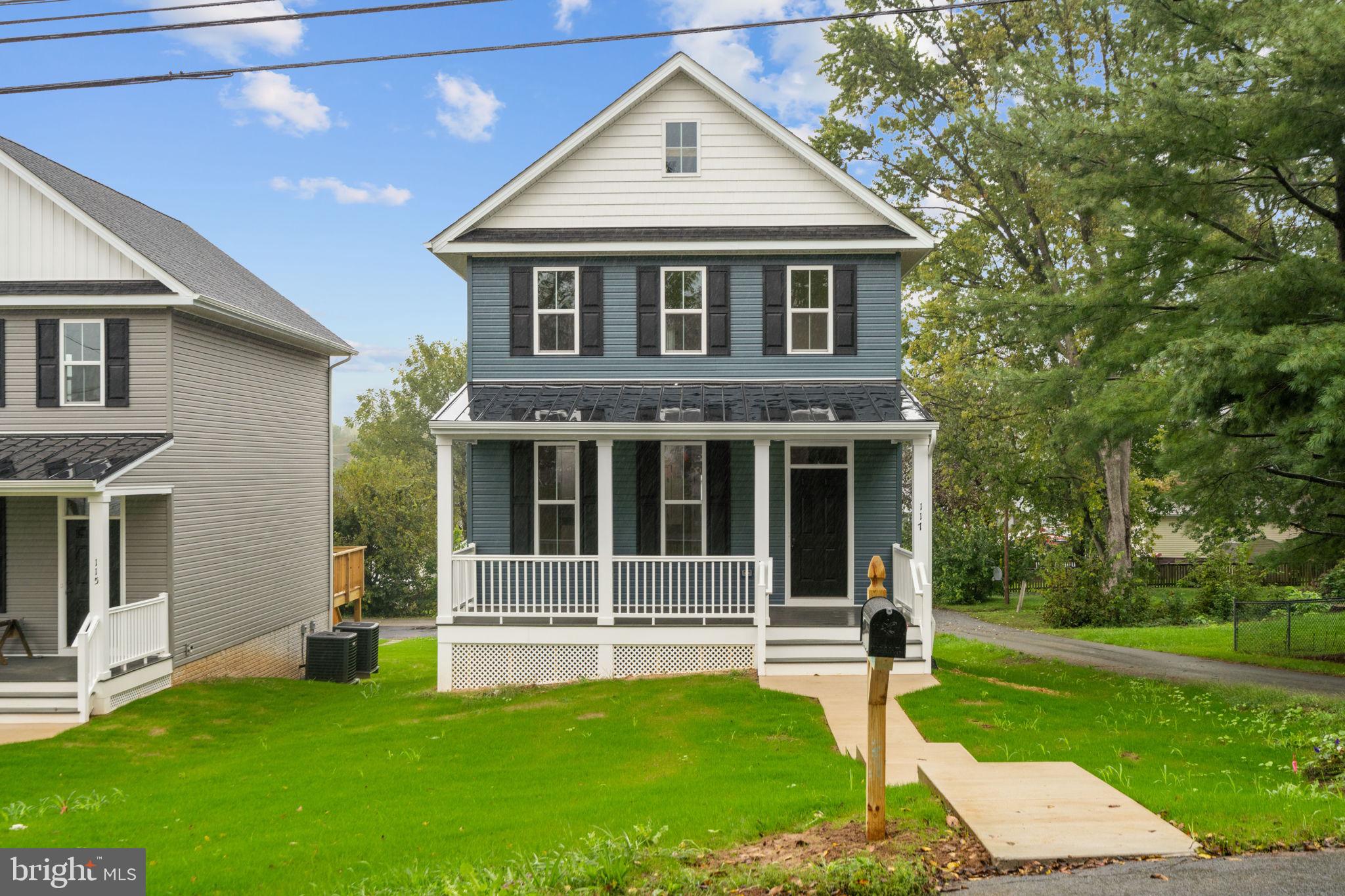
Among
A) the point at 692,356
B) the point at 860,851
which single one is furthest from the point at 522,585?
the point at 860,851

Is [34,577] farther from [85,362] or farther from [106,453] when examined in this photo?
[85,362]

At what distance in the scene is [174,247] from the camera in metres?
17.5

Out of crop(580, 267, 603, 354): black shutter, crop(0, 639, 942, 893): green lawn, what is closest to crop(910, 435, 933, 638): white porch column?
crop(0, 639, 942, 893): green lawn

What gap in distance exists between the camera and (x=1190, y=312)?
550 inches

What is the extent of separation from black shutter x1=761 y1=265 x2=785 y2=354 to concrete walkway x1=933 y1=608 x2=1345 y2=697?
297 inches

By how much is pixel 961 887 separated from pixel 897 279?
37.7 ft

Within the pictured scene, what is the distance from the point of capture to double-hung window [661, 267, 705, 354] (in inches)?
598

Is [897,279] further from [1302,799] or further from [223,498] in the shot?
[223,498]

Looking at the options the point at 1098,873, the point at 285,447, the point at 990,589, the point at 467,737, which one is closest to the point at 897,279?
the point at 467,737

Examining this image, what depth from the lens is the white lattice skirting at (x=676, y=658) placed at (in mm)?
13234

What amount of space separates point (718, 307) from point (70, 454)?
10054mm

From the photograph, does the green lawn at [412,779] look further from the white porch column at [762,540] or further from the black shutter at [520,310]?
the black shutter at [520,310]

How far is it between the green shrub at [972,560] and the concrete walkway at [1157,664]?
28.6 ft

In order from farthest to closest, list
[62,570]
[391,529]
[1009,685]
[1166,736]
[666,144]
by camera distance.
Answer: [391,529] < [666,144] < [62,570] < [1009,685] < [1166,736]
